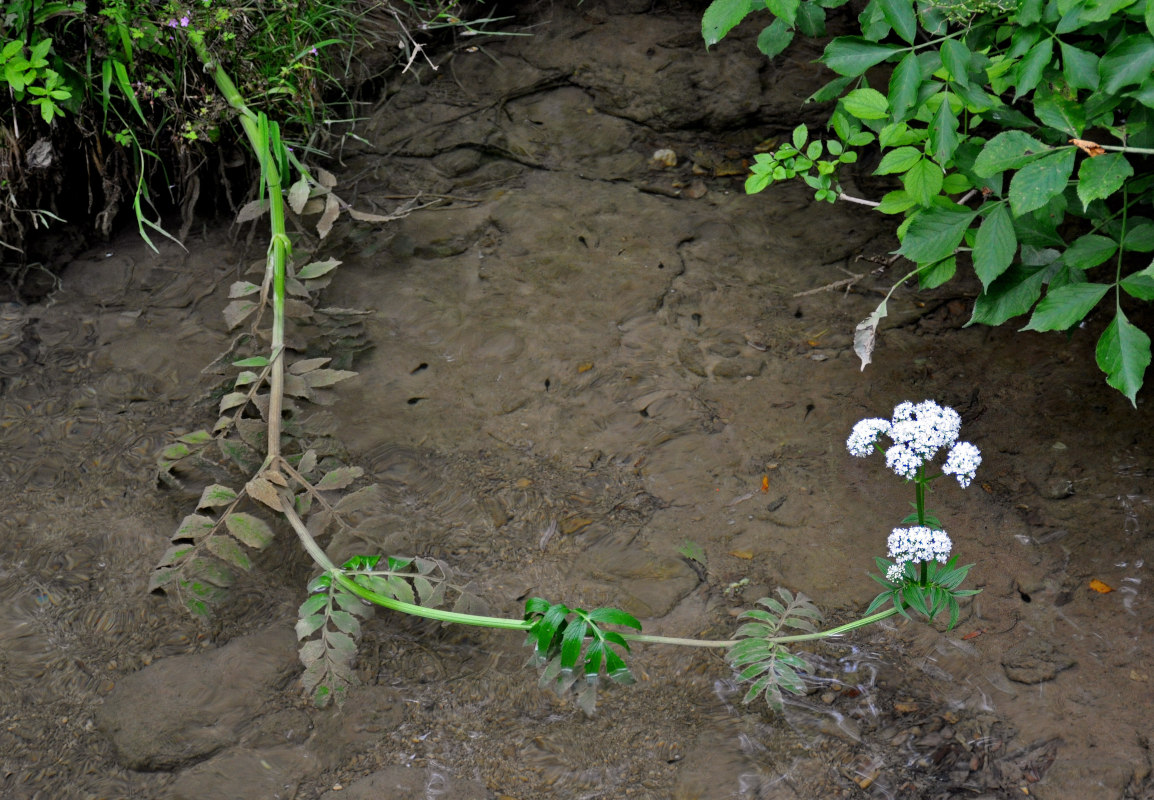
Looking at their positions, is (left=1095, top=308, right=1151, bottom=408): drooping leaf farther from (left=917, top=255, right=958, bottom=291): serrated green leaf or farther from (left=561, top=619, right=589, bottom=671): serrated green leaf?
(left=561, top=619, right=589, bottom=671): serrated green leaf

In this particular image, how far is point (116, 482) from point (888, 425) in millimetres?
1766

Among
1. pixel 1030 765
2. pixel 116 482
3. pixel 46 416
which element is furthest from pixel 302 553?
pixel 1030 765

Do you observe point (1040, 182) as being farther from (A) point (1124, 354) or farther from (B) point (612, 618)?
(B) point (612, 618)

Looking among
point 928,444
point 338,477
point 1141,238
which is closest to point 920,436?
point 928,444

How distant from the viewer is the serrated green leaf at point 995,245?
1830 mm

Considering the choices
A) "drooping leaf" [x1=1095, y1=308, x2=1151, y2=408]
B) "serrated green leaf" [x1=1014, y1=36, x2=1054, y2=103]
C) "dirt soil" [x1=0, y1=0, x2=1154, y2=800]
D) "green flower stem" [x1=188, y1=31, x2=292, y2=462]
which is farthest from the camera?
"green flower stem" [x1=188, y1=31, x2=292, y2=462]

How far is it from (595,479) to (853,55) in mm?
1108

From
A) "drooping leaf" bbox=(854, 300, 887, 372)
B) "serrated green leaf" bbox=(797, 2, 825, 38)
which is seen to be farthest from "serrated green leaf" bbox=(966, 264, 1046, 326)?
"serrated green leaf" bbox=(797, 2, 825, 38)

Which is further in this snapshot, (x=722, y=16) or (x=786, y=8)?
(x=722, y=16)

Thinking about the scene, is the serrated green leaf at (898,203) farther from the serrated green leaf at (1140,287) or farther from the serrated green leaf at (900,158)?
the serrated green leaf at (1140,287)

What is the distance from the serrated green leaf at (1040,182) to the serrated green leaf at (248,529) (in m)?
1.53

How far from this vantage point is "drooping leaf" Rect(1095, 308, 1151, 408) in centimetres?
175

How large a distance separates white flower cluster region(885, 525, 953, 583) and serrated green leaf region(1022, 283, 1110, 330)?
0.46 meters

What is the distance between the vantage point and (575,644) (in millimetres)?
1683
